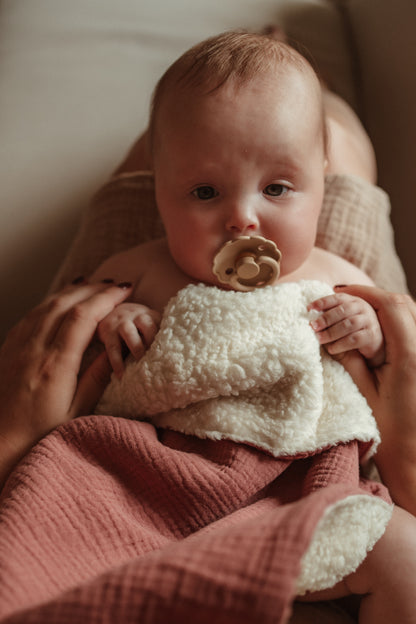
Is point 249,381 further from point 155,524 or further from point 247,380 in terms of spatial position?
point 155,524

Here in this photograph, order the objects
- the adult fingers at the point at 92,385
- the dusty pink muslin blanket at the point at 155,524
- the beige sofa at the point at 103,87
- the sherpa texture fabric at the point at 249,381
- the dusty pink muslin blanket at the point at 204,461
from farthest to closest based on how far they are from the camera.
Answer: the beige sofa at the point at 103,87 < the adult fingers at the point at 92,385 < the sherpa texture fabric at the point at 249,381 < the dusty pink muslin blanket at the point at 204,461 < the dusty pink muslin blanket at the point at 155,524

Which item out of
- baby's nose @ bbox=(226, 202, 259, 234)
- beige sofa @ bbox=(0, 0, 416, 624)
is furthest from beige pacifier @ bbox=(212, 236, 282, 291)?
beige sofa @ bbox=(0, 0, 416, 624)

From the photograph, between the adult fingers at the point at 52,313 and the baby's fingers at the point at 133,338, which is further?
the adult fingers at the point at 52,313

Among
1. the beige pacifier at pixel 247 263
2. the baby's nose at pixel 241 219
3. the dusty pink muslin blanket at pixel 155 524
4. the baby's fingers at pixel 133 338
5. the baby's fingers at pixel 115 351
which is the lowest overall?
the dusty pink muslin blanket at pixel 155 524

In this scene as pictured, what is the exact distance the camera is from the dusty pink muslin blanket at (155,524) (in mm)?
496

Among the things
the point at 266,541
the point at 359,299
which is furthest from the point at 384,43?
the point at 266,541

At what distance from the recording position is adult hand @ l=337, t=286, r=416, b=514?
2.64 ft

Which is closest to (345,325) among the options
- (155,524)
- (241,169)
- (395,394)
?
(395,394)

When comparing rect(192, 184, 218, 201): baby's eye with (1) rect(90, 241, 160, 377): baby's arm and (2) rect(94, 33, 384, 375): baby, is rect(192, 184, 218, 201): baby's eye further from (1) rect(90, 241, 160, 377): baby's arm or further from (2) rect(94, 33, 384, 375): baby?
(1) rect(90, 241, 160, 377): baby's arm

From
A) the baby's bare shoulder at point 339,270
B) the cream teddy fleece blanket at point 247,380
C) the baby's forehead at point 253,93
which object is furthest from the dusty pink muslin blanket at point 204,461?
the baby's forehead at point 253,93

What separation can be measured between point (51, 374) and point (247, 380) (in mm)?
313

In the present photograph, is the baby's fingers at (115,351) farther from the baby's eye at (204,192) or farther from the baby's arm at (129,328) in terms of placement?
the baby's eye at (204,192)

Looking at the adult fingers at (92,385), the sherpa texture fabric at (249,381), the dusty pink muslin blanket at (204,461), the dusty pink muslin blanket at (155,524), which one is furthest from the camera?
the adult fingers at (92,385)

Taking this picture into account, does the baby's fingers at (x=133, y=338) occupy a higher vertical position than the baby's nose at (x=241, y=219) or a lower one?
lower
